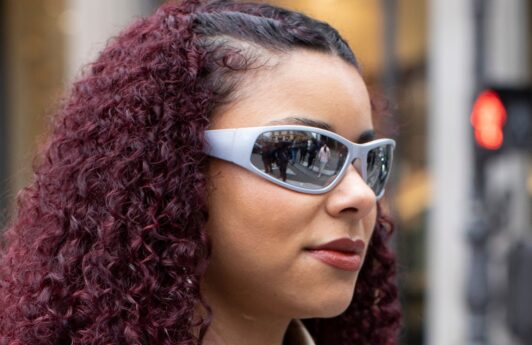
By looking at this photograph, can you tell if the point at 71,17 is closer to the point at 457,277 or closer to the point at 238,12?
the point at 457,277

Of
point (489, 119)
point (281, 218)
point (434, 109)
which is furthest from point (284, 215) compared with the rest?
point (434, 109)

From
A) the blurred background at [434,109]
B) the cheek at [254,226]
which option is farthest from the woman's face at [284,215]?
the blurred background at [434,109]

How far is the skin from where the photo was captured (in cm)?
213

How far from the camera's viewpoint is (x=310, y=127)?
218 cm

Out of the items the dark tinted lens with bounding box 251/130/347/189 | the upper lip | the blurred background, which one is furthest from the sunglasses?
the blurred background

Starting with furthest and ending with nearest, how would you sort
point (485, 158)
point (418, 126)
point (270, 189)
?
1. point (418, 126)
2. point (485, 158)
3. point (270, 189)

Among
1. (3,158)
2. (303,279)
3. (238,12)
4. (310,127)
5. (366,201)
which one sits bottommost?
(3,158)

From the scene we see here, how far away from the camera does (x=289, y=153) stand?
2.19m

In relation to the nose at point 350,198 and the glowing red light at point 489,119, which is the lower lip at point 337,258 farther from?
the glowing red light at point 489,119

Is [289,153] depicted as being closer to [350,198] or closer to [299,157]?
[299,157]

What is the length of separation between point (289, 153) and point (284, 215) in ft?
0.47

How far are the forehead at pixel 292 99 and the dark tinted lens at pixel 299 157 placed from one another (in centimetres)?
3

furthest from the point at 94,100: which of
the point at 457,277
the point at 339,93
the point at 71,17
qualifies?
the point at 457,277

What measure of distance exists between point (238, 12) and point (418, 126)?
36.0ft
